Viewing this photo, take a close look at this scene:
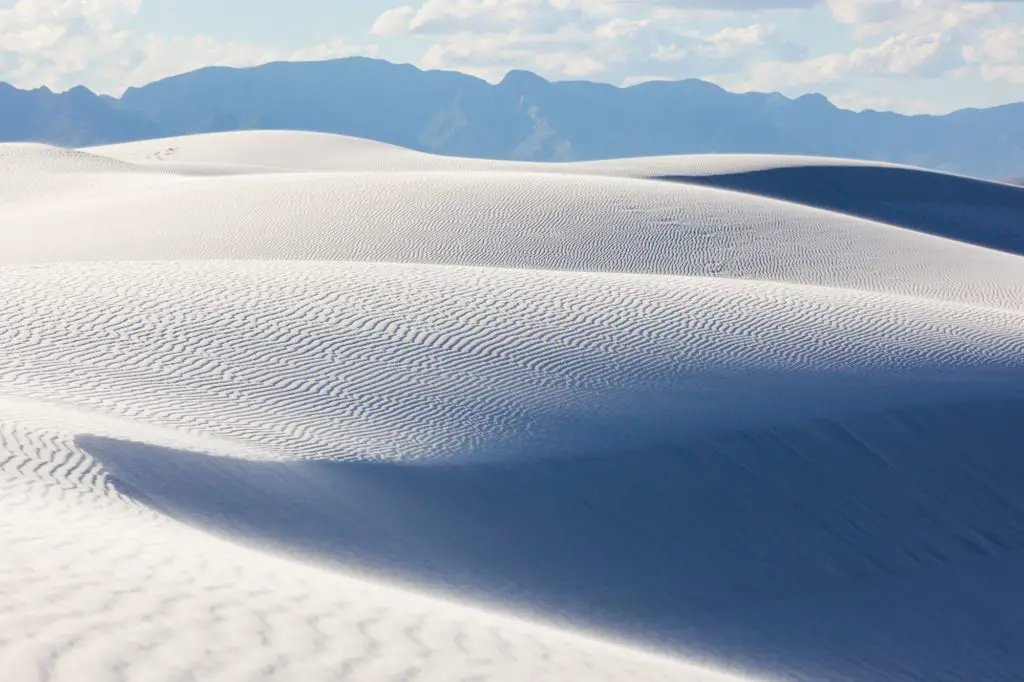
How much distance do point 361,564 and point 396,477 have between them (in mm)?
1657

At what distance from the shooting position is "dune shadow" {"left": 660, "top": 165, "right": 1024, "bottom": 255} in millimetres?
42312

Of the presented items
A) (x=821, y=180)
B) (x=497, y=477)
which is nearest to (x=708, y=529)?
(x=497, y=477)

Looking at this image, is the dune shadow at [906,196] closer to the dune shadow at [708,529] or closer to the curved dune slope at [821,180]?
the curved dune slope at [821,180]

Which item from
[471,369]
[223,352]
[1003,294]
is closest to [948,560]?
[471,369]

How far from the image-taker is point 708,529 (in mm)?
9922

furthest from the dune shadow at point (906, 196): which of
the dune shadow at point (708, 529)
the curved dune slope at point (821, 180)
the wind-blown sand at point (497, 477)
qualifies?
the dune shadow at point (708, 529)

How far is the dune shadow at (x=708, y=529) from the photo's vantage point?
8.05m

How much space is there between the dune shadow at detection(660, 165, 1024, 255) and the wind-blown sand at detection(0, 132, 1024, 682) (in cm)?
2726

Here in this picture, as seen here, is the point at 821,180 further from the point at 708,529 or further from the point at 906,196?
the point at 708,529

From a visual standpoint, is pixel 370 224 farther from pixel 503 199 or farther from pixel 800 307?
pixel 800 307

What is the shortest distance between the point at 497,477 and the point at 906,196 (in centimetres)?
3980

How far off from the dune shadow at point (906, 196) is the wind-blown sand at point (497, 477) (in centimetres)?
2726

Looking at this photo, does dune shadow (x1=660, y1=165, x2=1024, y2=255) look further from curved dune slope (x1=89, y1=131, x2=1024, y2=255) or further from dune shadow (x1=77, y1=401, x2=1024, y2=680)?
dune shadow (x1=77, y1=401, x2=1024, y2=680)

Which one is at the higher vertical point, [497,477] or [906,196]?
[906,196]
